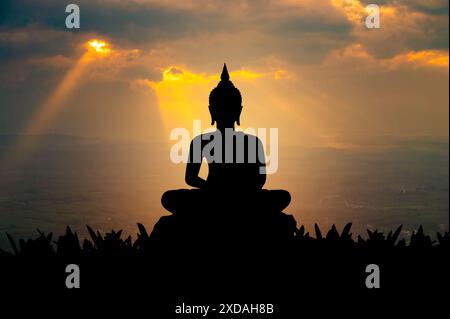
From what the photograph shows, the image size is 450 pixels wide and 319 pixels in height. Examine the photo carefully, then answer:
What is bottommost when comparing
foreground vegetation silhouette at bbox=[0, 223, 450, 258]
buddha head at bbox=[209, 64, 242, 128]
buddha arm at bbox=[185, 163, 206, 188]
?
foreground vegetation silhouette at bbox=[0, 223, 450, 258]

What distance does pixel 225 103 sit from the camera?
10.8m

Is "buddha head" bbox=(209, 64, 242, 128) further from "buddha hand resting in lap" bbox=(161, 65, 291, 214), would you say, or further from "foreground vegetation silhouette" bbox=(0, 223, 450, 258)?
"foreground vegetation silhouette" bbox=(0, 223, 450, 258)

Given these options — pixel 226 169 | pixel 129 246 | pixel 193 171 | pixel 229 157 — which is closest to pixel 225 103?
pixel 229 157

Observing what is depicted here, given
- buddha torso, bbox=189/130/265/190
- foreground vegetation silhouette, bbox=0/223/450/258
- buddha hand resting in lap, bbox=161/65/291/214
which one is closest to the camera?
foreground vegetation silhouette, bbox=0/223/450/258

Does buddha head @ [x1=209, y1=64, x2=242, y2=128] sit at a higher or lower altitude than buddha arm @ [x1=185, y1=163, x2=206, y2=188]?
higher

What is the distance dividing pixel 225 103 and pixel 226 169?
1.39m

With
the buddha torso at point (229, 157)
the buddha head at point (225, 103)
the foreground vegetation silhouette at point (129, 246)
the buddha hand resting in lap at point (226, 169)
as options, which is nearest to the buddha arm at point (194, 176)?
the buddha hand resting in lap at point (226, 169)

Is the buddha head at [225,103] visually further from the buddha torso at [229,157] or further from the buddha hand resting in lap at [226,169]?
the buddha torso at [229,157]

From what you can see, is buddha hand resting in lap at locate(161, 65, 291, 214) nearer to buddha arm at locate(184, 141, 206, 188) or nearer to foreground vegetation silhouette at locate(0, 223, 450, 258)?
buddha arm at locate(184, 141, 206, 188)

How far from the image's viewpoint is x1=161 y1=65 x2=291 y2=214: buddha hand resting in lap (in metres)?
10.6

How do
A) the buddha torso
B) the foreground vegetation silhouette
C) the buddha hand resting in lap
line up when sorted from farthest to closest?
the buddha torso < the buddha hand resting in lap < the foreground vegetation silhouette

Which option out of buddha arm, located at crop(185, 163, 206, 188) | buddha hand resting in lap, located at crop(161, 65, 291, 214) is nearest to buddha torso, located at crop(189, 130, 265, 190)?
buddha hand resting in lap, located at crop(161, 65, 291, 214)

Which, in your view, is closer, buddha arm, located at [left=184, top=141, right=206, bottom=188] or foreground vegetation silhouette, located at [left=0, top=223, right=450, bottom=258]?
foreground vegetation silhouette, located at [left=0, top=223, right=450, bottom=258]
